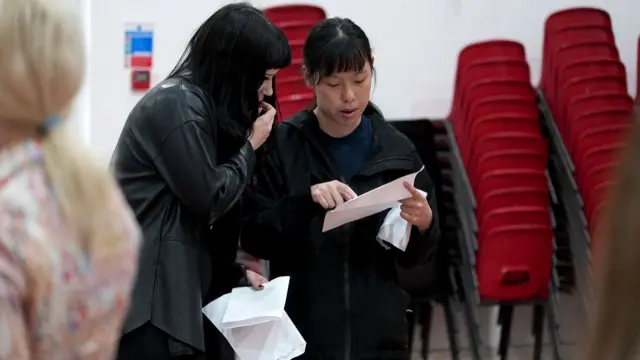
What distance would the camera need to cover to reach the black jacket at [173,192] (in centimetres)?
163

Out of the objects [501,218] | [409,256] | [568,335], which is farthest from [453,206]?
[409,256]

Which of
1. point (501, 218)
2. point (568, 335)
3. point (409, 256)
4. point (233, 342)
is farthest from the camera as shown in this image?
point (568, 335)

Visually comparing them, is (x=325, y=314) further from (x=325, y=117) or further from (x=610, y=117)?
(x=610, y=117)

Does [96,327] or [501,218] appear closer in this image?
[96,327]

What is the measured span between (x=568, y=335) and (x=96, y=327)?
2823 millimetres

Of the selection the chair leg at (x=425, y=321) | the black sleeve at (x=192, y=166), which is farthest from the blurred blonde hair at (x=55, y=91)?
the chair leg at (x=425, y=321)

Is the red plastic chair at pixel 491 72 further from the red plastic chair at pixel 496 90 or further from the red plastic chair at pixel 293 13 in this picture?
the red plastic chair at pixel 293 13

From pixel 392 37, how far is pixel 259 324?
2085 mm

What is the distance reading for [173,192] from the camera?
166 centimetres

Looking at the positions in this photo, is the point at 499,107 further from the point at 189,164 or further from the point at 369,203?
the point at 189,164

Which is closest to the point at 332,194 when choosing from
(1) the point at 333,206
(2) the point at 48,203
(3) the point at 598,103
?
(1) the point at 333,206

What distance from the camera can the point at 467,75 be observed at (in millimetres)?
3312

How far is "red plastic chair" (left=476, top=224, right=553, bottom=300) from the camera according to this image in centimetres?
299

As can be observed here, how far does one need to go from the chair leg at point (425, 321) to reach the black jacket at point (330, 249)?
1269mm
